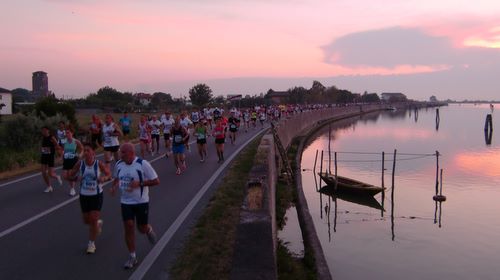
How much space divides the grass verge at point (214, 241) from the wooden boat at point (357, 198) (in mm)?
12042

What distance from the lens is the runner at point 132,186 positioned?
7.00 meters

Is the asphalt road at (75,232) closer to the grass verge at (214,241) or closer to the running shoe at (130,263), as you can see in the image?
the running shoe at (130,263)

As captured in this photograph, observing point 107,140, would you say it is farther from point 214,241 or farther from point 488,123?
point 488,123

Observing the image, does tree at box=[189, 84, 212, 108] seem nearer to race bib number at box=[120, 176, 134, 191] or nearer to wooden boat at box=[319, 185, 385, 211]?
wooden boat at box=[319, 185, 385, 211]

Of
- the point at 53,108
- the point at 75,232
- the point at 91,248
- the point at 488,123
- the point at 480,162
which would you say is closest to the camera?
the point at 91,248

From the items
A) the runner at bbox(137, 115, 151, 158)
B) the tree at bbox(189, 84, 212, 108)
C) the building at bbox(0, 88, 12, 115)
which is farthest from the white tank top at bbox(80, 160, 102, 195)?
the tree at bbox(189, 84, 212, 108)

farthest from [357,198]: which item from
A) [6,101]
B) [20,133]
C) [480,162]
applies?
[6,101]

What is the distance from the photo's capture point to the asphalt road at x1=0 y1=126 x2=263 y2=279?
6.98 meters

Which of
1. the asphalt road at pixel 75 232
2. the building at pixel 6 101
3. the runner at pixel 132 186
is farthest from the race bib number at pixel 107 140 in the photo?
the building at pixel 6 101

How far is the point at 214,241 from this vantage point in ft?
27.8

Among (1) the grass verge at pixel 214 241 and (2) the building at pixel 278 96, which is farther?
(2) the building at pixel 278 96

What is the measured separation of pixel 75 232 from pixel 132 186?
263cm

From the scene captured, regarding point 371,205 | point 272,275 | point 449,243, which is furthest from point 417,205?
point 272,275

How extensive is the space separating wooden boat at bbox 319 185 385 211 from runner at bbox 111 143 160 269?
17863mm
